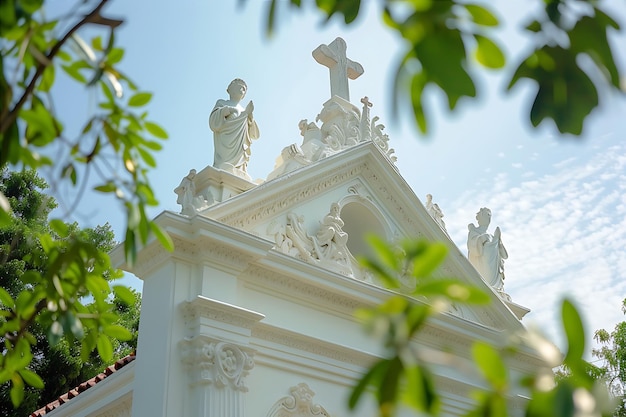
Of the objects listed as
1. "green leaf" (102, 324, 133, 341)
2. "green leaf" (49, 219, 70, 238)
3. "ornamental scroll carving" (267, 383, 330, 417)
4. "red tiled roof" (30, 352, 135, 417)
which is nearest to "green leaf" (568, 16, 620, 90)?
"green leaf" (49, 219, 70, 238)

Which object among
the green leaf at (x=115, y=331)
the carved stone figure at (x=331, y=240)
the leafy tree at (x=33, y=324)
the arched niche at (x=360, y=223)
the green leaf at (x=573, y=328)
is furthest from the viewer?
the leafy tree at (x=33, y=324)

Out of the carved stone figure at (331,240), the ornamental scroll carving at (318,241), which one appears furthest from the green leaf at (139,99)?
the carved stone figure at (331,240)

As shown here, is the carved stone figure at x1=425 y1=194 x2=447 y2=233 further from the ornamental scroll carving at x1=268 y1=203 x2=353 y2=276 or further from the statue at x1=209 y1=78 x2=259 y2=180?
the statue at x1=209 y1=78 x2=259 y2=180

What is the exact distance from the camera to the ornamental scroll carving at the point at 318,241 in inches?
376

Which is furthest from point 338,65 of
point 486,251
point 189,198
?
point 189,198

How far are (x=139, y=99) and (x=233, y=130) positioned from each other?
22.4 feet

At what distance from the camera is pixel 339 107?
1172cm

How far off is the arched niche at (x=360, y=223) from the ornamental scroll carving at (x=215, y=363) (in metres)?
3.53

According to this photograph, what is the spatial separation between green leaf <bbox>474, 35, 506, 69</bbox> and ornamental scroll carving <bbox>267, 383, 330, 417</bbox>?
7213 millimetres

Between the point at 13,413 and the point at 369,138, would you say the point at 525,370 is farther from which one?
the point at 13,413

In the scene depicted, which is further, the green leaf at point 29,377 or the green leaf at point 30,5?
the green leaf at point 29,377

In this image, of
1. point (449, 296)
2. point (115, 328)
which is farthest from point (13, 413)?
point (449, 296)

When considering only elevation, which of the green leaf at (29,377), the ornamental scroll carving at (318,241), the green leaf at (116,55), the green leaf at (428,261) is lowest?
the green leaf at (428,261)

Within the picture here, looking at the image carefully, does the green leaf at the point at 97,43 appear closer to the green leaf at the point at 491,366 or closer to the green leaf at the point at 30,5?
the green leaf at the point at 30,5
